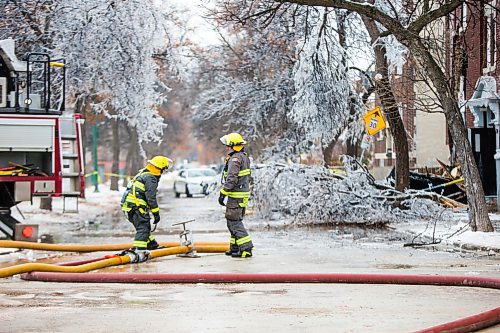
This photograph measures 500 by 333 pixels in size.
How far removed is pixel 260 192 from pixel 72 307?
556 inches

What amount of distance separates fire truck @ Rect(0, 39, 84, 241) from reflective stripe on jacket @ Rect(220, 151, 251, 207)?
375cm

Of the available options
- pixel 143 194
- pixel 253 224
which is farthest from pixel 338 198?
pixel 143 194

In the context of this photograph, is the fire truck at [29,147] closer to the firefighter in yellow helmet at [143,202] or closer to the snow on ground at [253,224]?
the snow on ground at [253,224]

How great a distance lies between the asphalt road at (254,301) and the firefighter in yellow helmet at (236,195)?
261mm

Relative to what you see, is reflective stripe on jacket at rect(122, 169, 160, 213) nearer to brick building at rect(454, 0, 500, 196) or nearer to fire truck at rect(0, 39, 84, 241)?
fire truck at rect(0, 39, 84, 241)

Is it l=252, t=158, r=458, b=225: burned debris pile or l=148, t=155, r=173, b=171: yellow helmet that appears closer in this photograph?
l=148, t=155, r=173, b=171: yellow helmet

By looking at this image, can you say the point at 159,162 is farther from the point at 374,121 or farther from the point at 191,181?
the point at 191,181

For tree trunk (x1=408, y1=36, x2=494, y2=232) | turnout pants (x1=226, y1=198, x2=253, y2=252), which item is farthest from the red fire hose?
tree trunk (x1=408, y1=36, x2=494, y2=232)

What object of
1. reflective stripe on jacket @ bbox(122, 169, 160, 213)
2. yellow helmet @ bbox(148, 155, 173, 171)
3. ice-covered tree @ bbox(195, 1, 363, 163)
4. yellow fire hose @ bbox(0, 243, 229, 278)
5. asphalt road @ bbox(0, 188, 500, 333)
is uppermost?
ice-covered tree @ bbox(195, 1, 363, 163)

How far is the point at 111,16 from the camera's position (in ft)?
78.9

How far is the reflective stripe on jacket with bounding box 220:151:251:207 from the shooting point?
1366cm

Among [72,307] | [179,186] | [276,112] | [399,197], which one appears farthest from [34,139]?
[179,186]

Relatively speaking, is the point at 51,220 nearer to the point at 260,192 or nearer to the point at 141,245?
the point at 260,192

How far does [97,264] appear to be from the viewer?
11.9 metres
